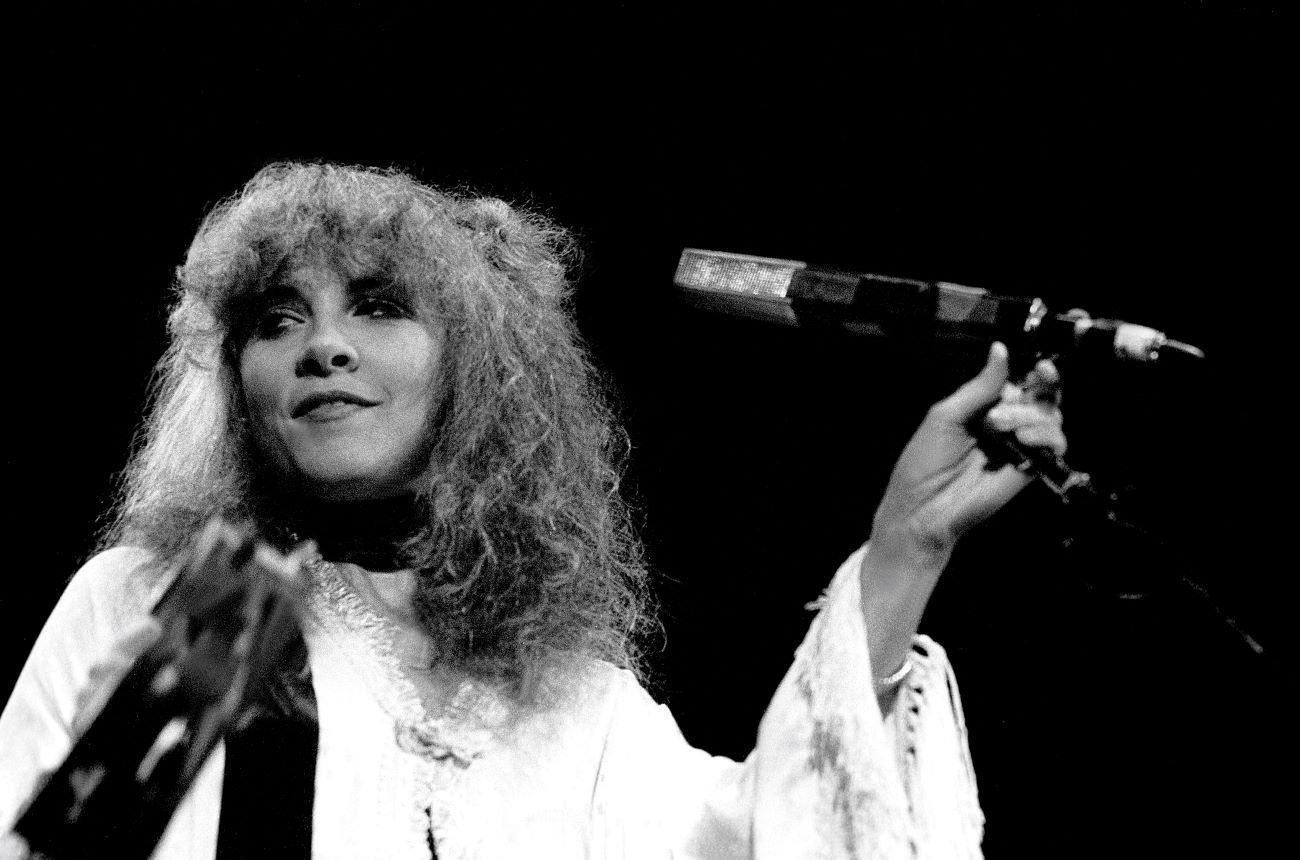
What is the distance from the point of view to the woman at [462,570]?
1302mm

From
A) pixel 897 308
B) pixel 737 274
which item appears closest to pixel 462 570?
pixel 737 274

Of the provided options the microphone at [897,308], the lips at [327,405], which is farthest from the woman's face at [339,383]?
the microphone at [897,308]

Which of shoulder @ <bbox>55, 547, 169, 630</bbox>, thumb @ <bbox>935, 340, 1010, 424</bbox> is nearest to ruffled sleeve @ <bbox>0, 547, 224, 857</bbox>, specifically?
shoulder @ <bbox>55, 547, 169, 630</bbox>

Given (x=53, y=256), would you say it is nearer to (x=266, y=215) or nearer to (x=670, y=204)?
(x=266, y=215)

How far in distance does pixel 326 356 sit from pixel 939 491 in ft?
2.71

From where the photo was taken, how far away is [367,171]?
1.97m

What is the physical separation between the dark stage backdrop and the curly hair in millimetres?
223

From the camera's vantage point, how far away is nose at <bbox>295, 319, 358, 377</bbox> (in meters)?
1.66

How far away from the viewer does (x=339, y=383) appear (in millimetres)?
1653

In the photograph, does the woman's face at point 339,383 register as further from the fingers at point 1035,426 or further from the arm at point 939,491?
the fingers at point 1035,426

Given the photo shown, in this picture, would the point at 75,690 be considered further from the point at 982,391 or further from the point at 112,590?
the point at 982,391

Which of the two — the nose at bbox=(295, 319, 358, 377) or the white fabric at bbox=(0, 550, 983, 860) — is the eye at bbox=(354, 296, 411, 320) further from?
the white fabric at bbox=(0, 550, 983, 860)

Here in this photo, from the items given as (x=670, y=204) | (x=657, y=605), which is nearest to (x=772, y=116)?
(x=670, y=204)

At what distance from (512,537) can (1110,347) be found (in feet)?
3.43
